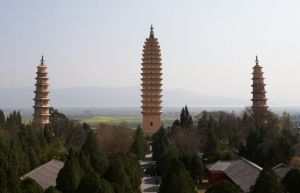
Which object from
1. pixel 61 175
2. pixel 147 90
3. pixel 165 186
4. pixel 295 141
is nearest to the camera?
pixel 165 186

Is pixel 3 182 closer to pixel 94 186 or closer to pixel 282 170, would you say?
pixel 94 186

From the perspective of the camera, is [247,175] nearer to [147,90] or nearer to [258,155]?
[258,155]

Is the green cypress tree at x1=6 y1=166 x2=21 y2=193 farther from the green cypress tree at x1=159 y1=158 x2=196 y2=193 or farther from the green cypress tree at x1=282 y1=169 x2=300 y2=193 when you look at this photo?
the green cypress tree at x1=282 y1=169 x2=300 y2=193

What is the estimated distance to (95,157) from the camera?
3133 centimetres

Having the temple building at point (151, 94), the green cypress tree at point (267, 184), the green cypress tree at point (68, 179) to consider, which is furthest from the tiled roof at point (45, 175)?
the temple building at point (151, 94)

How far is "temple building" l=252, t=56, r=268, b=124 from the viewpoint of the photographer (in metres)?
58.1

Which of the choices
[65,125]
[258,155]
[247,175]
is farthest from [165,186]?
[65,125]

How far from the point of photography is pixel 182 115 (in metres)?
57.8

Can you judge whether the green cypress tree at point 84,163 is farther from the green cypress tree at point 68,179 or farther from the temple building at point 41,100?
the temple building at point 41,100

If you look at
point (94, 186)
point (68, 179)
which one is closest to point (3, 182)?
point (94, 186)

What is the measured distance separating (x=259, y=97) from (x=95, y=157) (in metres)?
33.3

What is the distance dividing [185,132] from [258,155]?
1143 centimetres

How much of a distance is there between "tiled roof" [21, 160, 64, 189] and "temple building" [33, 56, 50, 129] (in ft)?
96.5

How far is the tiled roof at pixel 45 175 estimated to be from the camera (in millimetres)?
26141
